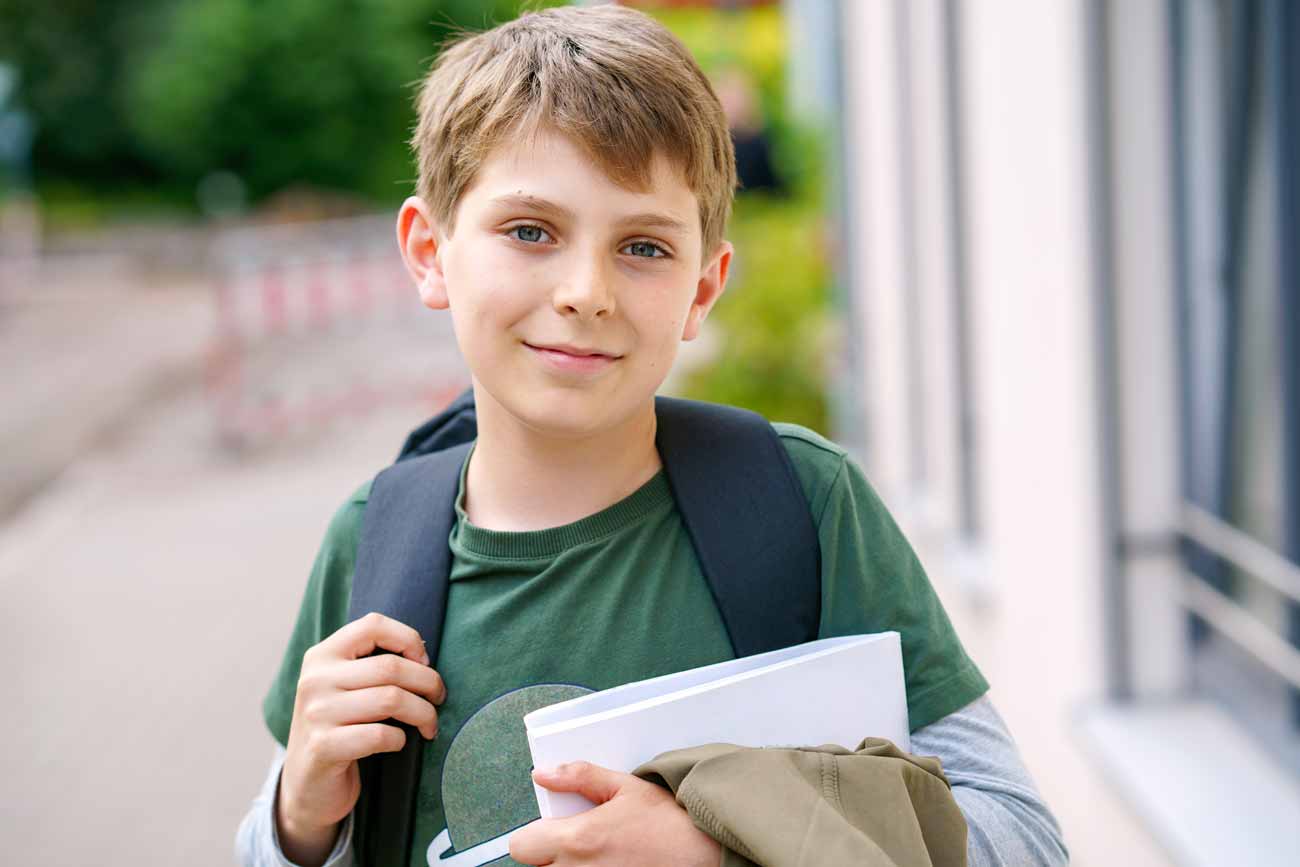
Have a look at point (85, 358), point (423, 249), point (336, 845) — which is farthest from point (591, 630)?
point (85, 358)

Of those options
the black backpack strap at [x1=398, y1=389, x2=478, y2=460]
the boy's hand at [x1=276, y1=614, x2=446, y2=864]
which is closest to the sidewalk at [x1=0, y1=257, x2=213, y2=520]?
the black backpack strap at [x1=398, y1=389, x2=478, y2=460]

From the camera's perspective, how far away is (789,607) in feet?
4.47

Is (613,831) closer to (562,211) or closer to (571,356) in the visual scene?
(571,356)

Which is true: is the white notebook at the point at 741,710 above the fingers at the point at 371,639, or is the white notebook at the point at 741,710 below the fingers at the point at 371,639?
below

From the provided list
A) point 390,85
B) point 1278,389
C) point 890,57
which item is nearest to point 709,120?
point 1278,389

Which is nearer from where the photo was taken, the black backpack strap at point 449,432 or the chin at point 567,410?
the chin at point 567,410

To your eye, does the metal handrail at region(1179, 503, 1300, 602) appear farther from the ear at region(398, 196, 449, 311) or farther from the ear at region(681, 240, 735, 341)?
the ear at region(398, 196, 449, 311)

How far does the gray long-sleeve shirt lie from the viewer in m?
1.32

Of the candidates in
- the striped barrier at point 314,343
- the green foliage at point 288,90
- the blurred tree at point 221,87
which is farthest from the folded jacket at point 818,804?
the green foliage at point 288,90

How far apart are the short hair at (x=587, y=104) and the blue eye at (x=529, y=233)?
0.28ft

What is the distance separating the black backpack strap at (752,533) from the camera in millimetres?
1362

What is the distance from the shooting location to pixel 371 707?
1306 millimetres

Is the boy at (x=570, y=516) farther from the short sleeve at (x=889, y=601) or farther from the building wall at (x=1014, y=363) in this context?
the building wall at (x=1014, y=363)

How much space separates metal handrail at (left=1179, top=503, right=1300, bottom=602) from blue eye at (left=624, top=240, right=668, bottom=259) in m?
1.92
